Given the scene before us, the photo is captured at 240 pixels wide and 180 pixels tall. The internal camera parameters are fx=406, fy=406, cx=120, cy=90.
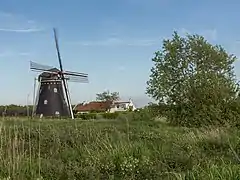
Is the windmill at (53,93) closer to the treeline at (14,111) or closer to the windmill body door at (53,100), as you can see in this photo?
the windmill body door at (53,100)

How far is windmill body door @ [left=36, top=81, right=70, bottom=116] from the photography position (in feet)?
142

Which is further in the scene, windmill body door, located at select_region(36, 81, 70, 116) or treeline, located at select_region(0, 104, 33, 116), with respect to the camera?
windmill body door, located at select_region(36, 81, 70, 116)

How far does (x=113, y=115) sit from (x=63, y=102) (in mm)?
5571

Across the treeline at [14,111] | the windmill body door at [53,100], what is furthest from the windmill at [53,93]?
the treeline at [14,111]

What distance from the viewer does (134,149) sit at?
7965 mm

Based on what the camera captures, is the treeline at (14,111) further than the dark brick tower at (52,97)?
No

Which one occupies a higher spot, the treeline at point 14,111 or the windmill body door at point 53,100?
the windmill body door at point 53,100

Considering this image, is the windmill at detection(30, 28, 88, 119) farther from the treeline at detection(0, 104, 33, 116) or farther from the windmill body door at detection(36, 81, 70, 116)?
the treeline at detection(0, 104, 33, 116)

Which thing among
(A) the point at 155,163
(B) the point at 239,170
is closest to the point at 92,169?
(A) the point at 155,163

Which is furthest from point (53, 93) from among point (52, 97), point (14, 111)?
point (14, 111)

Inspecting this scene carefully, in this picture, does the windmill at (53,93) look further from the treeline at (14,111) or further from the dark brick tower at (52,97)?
the treeline at (14,111)

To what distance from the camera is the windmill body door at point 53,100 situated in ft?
142

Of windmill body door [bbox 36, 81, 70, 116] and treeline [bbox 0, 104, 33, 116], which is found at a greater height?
windmill body door [bbox 36, 81, 70, 116]

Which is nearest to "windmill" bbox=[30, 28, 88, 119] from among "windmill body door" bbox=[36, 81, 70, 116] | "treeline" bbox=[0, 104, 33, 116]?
"windmill body door" bbox=[36, 81, 70, 116]
